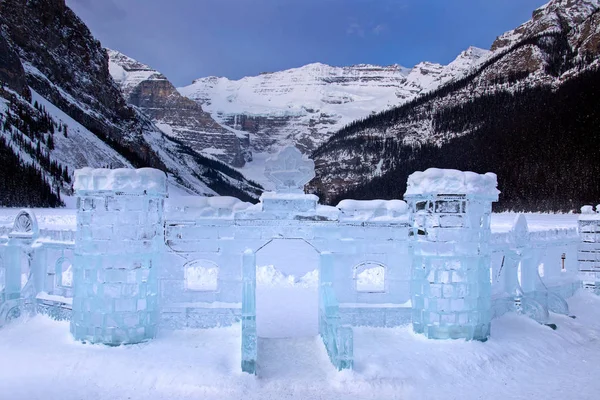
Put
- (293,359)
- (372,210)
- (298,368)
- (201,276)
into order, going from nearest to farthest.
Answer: (298,368) → (293,359) → (372,210) → (201,276)

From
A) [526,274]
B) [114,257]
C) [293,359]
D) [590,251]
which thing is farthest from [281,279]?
[590,251]

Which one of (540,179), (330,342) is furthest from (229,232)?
(540,179)

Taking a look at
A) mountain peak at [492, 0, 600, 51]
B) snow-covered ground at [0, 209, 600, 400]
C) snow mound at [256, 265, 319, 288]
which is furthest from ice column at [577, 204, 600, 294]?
mountain peak at [492, 0, 600, 51]

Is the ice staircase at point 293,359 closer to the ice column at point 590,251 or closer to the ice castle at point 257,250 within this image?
the ice castle at point 257,250

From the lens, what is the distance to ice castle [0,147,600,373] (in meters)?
13.2

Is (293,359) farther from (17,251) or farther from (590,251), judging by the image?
(590,251)

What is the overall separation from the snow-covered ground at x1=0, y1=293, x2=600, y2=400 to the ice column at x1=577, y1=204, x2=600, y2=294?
655 cm

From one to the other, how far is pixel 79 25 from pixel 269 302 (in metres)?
115

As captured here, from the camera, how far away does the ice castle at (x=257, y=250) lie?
13156mm

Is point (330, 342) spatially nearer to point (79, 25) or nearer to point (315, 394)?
point (315, 394)

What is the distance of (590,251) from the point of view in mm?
Answer: 20000

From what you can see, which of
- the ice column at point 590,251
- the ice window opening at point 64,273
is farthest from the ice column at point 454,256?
the ice window opening at point 64,273

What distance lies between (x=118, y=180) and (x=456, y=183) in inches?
367

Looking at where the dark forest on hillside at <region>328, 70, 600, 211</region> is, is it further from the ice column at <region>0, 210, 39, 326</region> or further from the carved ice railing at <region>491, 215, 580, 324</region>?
the ice column at <region>0, 210, 39, 326</region>
